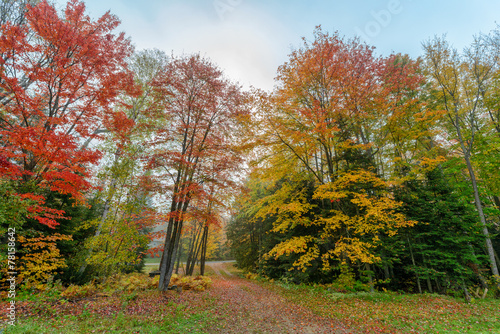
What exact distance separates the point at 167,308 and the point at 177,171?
19.0 ft

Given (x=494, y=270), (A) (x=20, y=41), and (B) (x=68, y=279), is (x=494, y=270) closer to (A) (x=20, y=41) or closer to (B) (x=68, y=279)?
(B) (x=68, y=279)

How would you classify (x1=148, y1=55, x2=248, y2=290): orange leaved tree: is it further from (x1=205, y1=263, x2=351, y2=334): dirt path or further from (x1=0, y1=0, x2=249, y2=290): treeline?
(x1=205, y1=263, x2=351, y2=334): dirt path

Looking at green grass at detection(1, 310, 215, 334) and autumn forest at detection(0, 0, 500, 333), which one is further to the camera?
autumn forest at detection(0, 0, 500, 333)

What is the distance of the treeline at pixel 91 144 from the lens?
546cm

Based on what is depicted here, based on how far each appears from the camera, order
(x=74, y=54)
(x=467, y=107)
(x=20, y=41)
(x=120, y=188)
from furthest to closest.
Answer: (x=467, y=107)
(x=120, y=188)
(x=74, y=54)
(x=20, y=41)

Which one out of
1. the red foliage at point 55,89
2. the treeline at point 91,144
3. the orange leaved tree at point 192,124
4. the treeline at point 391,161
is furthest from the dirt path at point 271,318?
the red foliage at point 55,89

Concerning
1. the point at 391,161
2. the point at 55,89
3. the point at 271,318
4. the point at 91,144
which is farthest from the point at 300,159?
the point at 91,144

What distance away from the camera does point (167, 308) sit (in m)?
6.77

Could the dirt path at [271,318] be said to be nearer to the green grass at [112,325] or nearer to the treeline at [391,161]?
the green grass at [112,325]

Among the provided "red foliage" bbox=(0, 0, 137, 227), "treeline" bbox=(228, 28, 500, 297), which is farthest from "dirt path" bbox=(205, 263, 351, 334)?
"red foliage" bbox=(0, 0, 137, 227)

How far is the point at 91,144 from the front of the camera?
11.5m

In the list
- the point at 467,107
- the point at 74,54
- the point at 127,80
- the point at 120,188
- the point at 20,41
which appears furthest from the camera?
the point at 467,107

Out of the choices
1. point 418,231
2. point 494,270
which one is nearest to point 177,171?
point 418,231

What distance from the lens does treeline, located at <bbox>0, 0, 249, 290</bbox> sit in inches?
215
